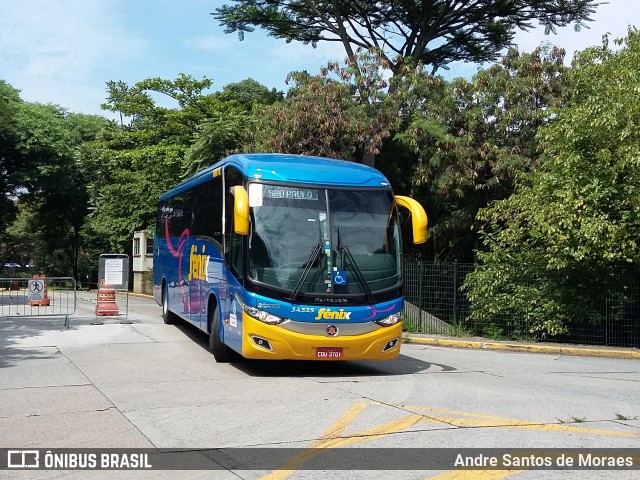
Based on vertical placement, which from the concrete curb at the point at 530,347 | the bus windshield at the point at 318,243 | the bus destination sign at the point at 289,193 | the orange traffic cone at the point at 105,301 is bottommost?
the concrete curb at the point at 530,347

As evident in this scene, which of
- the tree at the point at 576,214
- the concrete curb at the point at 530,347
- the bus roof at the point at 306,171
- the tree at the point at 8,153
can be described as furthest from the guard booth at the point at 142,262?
the bus roof at the point at 306,171

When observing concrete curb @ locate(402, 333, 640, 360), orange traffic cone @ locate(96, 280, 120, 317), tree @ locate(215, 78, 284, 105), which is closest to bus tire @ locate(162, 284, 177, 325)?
orange traffic cone @ locate(96, 280, 120, 317)

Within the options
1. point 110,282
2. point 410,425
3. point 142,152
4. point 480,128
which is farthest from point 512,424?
point 142,152

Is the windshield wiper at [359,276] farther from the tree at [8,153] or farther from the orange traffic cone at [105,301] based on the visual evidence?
the tree at [8,153]

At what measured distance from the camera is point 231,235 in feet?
38.7

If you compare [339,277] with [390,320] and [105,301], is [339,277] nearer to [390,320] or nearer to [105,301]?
[390,320]

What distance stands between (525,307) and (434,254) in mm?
7145

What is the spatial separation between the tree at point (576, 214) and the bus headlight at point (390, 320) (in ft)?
20.6

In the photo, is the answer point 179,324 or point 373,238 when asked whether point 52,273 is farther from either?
point 373,238

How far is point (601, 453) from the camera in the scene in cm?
671

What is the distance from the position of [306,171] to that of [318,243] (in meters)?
1.30

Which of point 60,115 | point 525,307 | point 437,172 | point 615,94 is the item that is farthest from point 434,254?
point 60,115

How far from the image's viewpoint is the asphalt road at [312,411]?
6.41 m

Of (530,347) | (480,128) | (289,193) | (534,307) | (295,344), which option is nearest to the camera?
(295,344)
